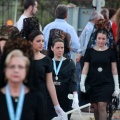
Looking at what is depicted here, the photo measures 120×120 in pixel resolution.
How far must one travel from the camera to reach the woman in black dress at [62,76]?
1080 centimetres

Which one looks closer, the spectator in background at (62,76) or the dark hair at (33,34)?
the dark hair at (33,34)

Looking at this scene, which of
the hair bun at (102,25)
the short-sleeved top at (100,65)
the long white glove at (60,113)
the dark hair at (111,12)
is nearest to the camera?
the long white glove at (60,113)

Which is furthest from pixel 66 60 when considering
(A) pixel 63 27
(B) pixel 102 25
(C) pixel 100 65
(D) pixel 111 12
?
(D) pixel 111 12

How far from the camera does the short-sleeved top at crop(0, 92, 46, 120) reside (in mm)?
6645

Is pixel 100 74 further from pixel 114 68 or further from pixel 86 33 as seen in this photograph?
pixel 86 33

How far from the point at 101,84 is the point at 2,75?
495 centimetres

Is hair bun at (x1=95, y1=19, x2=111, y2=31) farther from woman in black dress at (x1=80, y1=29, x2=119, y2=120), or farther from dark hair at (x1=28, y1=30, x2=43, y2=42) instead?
dark hair at (x1=28, y1=30, x2=43, y2=42)

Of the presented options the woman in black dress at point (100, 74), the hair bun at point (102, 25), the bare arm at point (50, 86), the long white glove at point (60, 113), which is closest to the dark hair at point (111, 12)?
the hair bun at point (102, 25)

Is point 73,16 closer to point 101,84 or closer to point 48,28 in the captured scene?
point 48,28

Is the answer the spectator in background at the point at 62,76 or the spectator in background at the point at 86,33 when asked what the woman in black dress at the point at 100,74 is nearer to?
the spectator in background at the point at 62,76

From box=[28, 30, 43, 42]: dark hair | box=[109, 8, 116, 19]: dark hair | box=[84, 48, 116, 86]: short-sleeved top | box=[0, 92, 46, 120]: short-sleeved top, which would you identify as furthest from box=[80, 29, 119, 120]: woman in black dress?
box=[0, 92, 46, 120]: short-sleeved top

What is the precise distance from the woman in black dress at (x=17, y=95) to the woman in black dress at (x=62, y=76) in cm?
402

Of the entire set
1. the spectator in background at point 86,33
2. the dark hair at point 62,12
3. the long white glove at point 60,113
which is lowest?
the long white glove at point 60,113

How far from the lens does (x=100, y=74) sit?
38.1 feet
